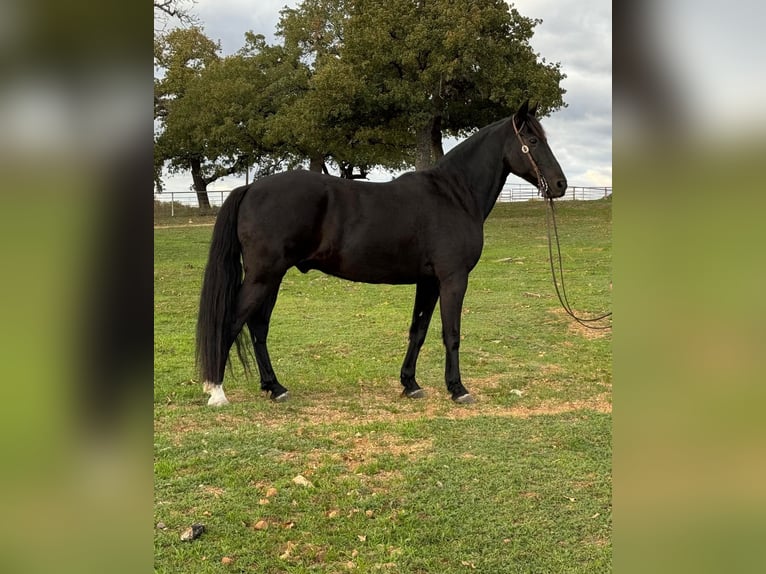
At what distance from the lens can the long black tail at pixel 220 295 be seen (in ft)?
16.1

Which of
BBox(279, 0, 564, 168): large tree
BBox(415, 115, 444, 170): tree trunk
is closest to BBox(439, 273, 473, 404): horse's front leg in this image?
BBox(279, 0, 564, 168): large tree

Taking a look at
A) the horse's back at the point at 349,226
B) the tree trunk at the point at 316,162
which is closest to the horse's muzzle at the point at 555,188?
the horse's back at the point at 349,226

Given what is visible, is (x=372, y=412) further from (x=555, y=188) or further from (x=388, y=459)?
(x=555, y=188)

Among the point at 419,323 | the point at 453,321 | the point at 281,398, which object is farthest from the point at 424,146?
the point at 281,398

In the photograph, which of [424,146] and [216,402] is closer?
[216,402]

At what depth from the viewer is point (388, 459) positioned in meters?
3.91

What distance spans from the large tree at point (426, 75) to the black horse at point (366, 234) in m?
16.9

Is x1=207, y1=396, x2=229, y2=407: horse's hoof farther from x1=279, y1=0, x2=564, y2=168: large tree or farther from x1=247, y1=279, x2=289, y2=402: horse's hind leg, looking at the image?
x1=279, y1=0, x2=564, y2=168: large tree

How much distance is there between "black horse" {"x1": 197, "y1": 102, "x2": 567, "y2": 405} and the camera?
5059 millimetres

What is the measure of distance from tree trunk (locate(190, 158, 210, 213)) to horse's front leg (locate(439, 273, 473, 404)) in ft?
82.5

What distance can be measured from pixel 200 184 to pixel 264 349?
31.9 meters

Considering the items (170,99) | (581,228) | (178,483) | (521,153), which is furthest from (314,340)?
(170,99)
